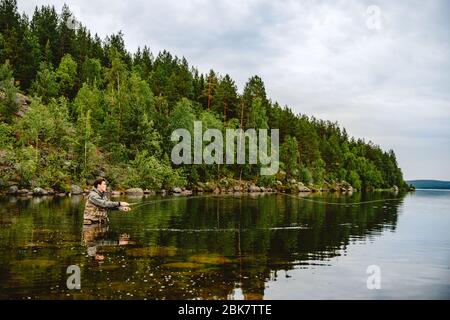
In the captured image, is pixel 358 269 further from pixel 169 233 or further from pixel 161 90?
pixel 161 90

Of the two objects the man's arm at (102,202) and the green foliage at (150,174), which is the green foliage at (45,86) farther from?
the man's arm at (102,202)

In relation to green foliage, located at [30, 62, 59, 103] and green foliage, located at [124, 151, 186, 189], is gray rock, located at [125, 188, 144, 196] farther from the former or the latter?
green foliage, located at [30, 62, 59, 103]

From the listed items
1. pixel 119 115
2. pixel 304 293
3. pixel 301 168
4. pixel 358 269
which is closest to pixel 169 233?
pixel 358 269

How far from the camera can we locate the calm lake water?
43.4 ft

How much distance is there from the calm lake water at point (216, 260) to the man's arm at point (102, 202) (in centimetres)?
142

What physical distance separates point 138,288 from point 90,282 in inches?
62.1

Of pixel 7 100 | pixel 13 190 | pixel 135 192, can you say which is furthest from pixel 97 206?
pixel 7 100

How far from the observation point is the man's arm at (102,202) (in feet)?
82.0

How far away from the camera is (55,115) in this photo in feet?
249

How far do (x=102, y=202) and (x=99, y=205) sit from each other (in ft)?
1.23

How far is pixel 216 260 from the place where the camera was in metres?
17.8

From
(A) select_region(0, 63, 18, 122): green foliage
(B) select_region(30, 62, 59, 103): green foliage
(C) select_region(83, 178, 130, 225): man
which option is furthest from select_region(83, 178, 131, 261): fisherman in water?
(B) select_region(30, 62, 59, 103): green foliage

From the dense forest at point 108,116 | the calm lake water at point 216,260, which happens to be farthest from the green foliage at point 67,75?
the calm lake water at point 216,260

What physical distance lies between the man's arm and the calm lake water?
1417mm
